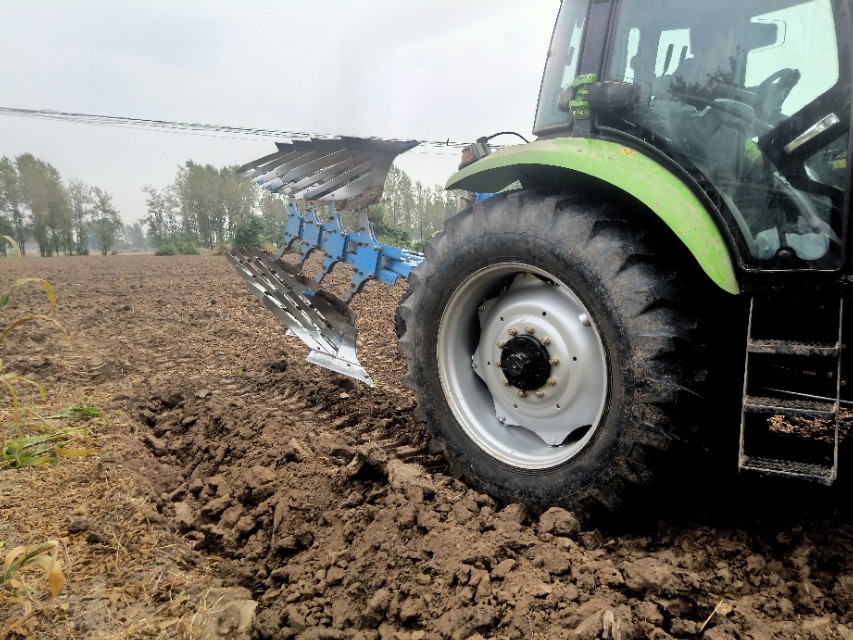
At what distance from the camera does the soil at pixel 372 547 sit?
65.7 inches

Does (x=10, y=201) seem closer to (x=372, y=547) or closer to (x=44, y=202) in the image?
(x=44, y=202)

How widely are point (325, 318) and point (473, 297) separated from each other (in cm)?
229

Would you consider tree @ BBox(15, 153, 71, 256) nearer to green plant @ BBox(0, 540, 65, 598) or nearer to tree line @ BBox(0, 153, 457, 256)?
tree line @ BBox(0, 153, 457, 256)

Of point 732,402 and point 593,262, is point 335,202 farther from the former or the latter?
point 732,402

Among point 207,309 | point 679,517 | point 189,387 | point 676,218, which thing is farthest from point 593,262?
point 207,309

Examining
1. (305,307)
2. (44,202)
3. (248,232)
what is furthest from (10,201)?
(305,307)

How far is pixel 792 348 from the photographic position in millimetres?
1829

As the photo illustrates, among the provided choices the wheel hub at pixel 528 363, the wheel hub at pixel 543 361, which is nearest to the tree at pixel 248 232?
the wheel hub at pixel 543 361

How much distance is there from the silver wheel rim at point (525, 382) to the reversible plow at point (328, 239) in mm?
1378

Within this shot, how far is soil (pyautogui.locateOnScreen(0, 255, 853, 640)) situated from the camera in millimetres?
1669

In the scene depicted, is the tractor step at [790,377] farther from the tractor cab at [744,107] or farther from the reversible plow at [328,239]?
the reversible plow at [328,239]

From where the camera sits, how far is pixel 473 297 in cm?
260

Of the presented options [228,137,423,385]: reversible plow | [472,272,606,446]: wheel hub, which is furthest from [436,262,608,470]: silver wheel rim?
[228,137,423,385]: reversible plow

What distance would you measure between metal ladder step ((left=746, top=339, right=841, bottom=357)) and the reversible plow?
8.05ft
